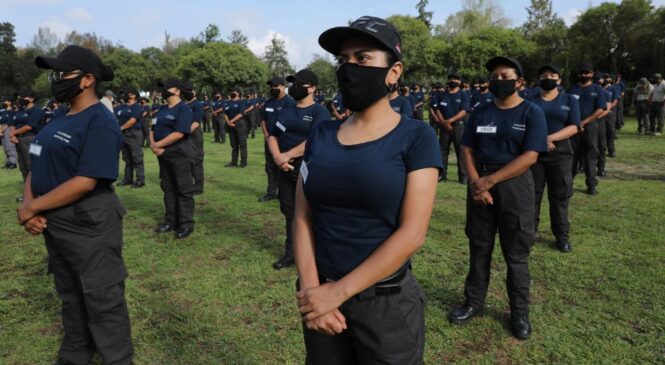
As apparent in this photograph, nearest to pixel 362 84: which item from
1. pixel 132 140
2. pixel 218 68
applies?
pixel 132 140

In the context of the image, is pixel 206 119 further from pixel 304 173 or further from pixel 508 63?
pixel 304 173

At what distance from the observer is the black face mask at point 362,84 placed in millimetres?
1805

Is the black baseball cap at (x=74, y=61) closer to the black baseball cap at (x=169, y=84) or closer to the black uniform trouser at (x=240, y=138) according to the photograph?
the black baseball cap at (x=169, y=84)

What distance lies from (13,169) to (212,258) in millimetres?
12412

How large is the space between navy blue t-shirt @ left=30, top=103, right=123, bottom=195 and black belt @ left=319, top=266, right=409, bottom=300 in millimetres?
1963

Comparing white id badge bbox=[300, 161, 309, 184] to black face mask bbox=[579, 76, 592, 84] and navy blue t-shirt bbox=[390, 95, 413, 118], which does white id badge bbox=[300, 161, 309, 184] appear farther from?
black face mask bbox=[579, 76, 592, 84]

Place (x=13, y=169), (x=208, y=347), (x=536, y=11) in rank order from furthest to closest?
(x=536, y=11)
(x=13, y=169)
(x=208, y=347)

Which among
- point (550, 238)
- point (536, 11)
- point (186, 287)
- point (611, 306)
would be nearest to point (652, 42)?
point (550, 238)

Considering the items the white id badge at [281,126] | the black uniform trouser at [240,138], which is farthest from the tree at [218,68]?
the white id badge at [281,126]

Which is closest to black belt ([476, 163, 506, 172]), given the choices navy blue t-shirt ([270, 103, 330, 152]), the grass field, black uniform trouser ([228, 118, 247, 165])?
the grass field

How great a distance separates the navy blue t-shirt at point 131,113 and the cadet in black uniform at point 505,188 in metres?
8.45

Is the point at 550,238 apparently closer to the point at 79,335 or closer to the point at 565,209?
the point at 565,209

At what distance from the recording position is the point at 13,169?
14.3 m

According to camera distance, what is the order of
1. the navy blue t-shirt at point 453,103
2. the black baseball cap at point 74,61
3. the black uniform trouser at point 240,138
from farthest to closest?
the black uniform trouser at point 240,138 < the navy blue t-shirt at point 453,103 < the black baseball cap at point 74,61
